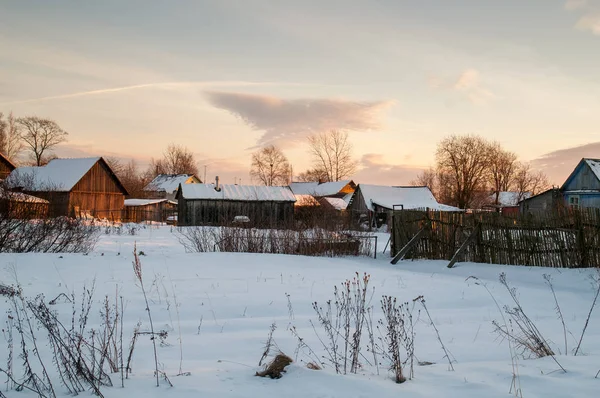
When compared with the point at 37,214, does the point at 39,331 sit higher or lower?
lower

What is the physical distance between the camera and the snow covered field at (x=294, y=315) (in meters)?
3.73

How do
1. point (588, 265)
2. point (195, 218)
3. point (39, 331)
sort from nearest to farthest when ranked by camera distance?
point (39, 331)
point (588, 265)
point (195, 218)

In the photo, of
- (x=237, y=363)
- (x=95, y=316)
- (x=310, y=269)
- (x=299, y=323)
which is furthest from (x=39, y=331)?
(x=310, y=269)

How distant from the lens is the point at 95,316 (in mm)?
6832

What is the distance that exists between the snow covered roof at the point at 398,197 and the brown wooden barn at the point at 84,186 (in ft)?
74.5

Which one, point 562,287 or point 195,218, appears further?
point 195,218

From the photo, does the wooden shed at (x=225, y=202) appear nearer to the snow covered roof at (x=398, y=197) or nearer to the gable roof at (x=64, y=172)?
the snow covered roof at (x=398, y=197)

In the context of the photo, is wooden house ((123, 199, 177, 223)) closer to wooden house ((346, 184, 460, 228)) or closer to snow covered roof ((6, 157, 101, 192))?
snow covered roof ((6, 157, 101, 192))

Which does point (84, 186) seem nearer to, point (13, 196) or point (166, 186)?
point (13, 196)

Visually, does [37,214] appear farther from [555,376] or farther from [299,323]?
[555,376]

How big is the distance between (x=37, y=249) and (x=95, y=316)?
707 centimetres

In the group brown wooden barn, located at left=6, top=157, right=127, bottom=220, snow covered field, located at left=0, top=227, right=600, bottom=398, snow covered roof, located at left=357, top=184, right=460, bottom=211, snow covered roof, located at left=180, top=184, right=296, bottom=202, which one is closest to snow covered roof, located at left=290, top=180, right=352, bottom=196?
snow covered roof, located at left=357, top=184, right=460, bottom=211

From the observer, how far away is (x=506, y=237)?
12.4 metres

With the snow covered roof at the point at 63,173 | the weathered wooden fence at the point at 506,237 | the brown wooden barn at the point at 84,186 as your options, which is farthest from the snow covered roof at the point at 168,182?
the weathered wooden fence at the point at 506,237
